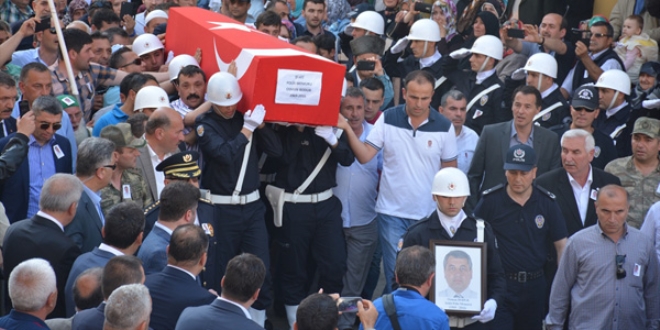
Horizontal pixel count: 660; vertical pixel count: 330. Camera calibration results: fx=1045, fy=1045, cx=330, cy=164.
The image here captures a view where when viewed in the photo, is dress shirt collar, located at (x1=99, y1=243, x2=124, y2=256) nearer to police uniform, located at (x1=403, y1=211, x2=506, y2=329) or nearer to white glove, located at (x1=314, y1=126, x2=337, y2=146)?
police uniform, located at (x1=403, y1=211, x2=506, y2=329)

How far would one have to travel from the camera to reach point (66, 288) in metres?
6.13

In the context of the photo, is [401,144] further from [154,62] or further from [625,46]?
[625,46]

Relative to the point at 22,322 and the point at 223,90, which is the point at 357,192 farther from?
the point at 22,322

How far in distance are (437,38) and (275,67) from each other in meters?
3.79

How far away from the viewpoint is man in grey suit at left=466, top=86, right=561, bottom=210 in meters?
9.09

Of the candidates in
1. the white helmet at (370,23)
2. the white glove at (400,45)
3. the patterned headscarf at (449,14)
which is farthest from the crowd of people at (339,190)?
the patterned headscarf at (449,14)

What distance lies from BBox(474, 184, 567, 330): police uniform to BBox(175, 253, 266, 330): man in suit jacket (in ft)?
9.78

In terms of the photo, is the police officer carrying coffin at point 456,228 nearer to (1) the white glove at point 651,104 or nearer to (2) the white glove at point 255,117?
(2) the white glove at point 255,117

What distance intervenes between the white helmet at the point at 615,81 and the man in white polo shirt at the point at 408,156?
2.02m

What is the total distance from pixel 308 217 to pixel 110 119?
1854mm

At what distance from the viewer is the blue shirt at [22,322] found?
5281mm

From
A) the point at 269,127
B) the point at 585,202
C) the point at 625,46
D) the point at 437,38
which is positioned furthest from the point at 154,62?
the point at 625,46

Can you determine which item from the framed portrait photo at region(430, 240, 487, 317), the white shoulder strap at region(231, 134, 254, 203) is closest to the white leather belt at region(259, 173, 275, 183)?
the white shoulder strap at region(231, 134, 254, 203)

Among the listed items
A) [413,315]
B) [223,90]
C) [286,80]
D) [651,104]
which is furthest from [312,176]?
[651,104]
